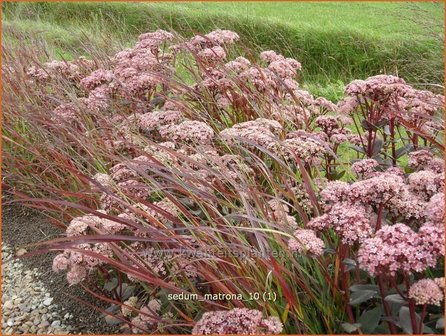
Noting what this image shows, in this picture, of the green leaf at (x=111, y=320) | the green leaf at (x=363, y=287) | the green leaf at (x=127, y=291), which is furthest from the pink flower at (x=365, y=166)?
the green leaf at (x=111, y=320)

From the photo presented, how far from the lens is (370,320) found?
1.50 meters

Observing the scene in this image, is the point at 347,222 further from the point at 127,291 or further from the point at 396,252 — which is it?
the point at 127,291

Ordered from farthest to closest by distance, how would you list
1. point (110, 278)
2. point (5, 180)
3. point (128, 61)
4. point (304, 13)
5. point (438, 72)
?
1. point (304, 13)
2. point (438, 72)
3. point (5, 180)
4. point (128, 61)
5. point (110, 278)

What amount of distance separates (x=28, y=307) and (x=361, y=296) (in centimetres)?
153

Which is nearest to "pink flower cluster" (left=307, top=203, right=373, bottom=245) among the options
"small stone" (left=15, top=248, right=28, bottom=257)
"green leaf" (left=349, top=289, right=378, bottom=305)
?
"green leaf" (left=349, top=289, right=378, bottom=305)

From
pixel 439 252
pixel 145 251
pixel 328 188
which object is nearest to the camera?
pixel 439 252

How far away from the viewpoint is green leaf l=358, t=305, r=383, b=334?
148 centimetres

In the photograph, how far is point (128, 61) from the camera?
2.79 metres

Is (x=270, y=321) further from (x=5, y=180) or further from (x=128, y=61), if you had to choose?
(x=5, y=180)

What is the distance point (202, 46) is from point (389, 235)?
2087mm

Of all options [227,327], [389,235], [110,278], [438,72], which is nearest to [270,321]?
[227,327]

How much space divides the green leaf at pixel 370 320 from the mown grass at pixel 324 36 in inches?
119

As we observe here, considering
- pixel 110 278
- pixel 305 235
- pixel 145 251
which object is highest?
pixel 305 235

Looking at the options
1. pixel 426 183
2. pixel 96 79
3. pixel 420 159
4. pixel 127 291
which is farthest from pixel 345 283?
pixel 96 79
